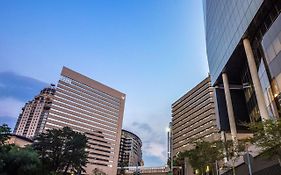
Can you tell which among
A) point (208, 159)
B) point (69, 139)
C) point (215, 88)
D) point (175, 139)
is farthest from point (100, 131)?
point (208, 159)

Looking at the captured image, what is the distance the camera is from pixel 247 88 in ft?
135

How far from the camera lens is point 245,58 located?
39031 mm

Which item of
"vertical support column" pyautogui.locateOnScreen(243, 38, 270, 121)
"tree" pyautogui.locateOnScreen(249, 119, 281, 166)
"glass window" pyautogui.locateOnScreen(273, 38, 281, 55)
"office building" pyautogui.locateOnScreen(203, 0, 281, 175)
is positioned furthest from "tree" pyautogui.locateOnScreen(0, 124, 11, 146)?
"glass window" pyautogui.locateOnScreen(273, 38, 281, 55)

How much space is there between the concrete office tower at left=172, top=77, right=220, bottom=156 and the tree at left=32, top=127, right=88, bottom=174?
203 ft

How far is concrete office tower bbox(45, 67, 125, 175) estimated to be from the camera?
6565 inches

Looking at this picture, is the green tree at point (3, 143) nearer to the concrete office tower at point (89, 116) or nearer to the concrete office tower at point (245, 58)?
the concrete office tower at point (245, 58)

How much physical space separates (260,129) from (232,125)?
25544mm

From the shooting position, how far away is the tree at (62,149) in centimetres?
6569

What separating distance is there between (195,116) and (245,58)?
99.0m

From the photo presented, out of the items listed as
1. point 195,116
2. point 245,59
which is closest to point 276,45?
point 245,59

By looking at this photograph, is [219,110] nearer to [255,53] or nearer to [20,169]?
[255,53]

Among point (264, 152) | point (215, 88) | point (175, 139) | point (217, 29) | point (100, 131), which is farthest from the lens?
point (100, 131)

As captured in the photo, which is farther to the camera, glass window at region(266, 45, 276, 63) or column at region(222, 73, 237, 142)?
column at region(222, 73, 237, 142)

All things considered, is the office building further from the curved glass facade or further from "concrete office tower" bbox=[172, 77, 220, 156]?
"concrete office tower" bbox=[172, 77, 220, 156]
